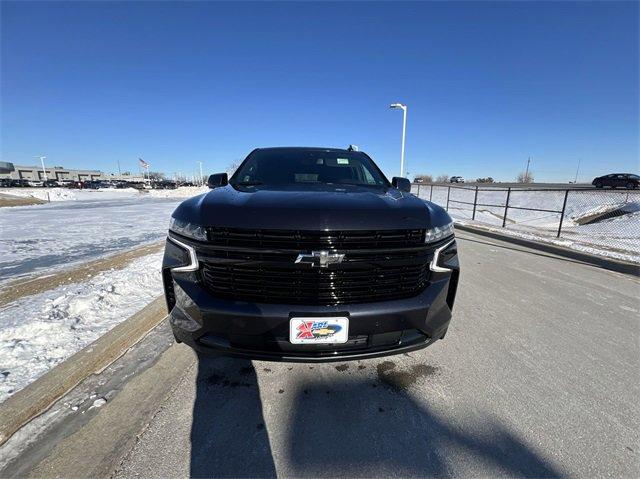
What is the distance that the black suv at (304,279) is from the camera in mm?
1848

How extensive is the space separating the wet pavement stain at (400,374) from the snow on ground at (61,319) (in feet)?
7.67

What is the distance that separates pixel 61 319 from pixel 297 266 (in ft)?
8.12

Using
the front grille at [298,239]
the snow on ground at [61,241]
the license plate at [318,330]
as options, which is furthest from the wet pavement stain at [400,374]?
the snow on ground at [61,241]

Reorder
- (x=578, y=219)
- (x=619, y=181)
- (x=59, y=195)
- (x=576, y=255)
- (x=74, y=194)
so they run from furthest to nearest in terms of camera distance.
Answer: (x=74, y=194)
(x=619, y=181)
(x=59, y=195)
(x=578, y=219)
(x=576, y=255)

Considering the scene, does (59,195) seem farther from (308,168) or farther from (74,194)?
(308,168)

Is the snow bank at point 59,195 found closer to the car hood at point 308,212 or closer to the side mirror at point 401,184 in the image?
the side mirror at point 401,184

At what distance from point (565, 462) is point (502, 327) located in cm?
169

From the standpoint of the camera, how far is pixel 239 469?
5.42 feet

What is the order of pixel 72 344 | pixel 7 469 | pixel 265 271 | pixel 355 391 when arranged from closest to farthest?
pixel 7 469 < pixel 265 271 < pixel 355 391 < pixel 72 344

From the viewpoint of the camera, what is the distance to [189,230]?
1.98m

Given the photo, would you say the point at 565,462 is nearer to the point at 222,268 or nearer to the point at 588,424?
the point at 588,424

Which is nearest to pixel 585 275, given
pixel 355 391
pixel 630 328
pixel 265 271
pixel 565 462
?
pixel 630 328

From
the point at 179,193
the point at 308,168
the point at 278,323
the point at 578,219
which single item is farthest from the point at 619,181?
the point at 179,193

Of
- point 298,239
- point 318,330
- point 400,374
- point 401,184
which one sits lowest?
point 400,374
